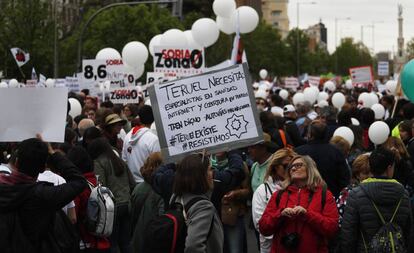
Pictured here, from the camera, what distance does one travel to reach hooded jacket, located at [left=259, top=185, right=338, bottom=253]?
6.64 meters

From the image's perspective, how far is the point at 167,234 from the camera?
5.85 m

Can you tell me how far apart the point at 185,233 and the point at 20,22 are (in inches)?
1468

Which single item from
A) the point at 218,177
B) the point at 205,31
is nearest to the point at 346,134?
the point at 218,177

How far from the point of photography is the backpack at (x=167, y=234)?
19.2 ft

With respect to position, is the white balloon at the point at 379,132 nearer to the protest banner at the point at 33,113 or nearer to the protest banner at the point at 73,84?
the protest banner at the point at 33,113

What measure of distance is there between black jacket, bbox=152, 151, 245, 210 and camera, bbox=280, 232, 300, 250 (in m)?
1.00

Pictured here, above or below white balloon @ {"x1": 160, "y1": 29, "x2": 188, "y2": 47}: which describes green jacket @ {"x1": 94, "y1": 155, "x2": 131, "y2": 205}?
below

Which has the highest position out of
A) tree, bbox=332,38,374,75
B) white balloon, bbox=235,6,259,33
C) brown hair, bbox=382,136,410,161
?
white balloon, bbox=235,6,259,33

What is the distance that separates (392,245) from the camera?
6582 mm

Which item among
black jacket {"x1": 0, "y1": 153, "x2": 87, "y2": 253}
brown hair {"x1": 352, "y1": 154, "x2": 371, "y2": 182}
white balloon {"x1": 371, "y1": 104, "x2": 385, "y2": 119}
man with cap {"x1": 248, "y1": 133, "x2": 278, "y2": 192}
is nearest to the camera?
black jacket {"x1": 0, "y1": 153, "x2": 87, "y2": 253}

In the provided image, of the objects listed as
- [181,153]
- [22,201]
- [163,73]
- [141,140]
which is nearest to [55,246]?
[22,201]

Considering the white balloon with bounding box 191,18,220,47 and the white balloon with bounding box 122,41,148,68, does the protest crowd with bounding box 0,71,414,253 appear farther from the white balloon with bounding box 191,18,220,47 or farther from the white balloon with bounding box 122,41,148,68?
the white balloon with bounding box 122,41,148,68

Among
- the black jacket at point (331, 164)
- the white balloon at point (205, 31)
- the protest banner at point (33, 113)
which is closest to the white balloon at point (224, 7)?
the white balloon at point (205, 31)

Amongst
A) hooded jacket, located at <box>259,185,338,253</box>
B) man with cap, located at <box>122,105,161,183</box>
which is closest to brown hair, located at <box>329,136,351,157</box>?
man with cap, located at <box>122,105,161,183</box>
